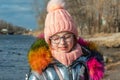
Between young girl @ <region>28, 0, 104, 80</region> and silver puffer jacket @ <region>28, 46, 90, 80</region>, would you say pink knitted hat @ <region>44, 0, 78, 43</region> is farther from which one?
silver puffer jacket @ <region>28, 46, 90, 80</region>

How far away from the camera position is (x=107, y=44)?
51.5 meters

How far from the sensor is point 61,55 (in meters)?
4.10

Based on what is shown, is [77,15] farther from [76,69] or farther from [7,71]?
[76,69]

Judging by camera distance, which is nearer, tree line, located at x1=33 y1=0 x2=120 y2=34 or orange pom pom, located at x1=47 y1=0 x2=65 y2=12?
orange pom pom, located at x1=47 y1=0 x2=65 y2=12

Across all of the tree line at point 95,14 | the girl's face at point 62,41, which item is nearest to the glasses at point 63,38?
the girl's face at point 62,41

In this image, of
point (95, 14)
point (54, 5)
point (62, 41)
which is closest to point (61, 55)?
point (62, 41)

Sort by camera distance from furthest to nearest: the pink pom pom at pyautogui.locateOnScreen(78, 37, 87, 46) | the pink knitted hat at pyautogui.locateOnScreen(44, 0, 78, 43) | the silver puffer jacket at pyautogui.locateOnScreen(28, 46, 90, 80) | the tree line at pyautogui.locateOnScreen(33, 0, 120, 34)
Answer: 1. the tree line at pyautogui.locateOnScreen(33, 0, 120, 34)
2. the pink pom pom at pyautogui.locateOnScreen(78, 37, 87, 46)
3. the pink knitted hat at pyautogui.locateOnScreen(44, 0, 78, 43)
4. the silver puffer jacket at pyautogui.locateOnScreen(28, 46, 90, 80)

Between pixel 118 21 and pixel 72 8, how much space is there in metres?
7.26

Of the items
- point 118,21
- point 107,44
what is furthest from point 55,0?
point 118,21

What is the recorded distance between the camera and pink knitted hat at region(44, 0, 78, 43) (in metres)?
4.12

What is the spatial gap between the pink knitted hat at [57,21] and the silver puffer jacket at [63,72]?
0.86 ft

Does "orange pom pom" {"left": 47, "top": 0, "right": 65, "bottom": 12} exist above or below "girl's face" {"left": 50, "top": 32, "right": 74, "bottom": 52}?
above

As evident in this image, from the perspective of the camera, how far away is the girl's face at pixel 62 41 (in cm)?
414

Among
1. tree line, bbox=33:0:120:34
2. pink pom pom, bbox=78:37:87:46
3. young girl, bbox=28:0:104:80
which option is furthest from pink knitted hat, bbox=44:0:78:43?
tree line, bbox=33:0:120:34
